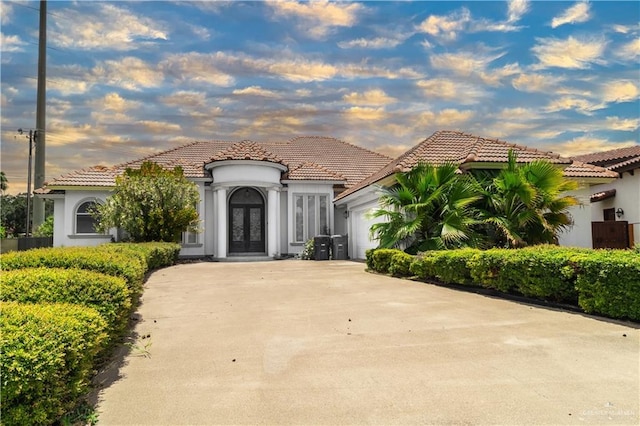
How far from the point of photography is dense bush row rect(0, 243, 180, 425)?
2814 millimetres

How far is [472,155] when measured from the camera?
12.9 m

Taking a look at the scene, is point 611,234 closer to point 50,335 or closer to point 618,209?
point 618,209

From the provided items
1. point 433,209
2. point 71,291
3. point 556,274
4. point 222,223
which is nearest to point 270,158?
point 222,223

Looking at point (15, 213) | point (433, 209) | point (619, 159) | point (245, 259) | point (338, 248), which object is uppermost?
point (619, 159)

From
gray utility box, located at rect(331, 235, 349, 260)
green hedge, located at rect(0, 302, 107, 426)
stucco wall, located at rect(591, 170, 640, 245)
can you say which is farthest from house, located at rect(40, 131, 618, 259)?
green hedge, located at rect(0, 302, 107, 426)

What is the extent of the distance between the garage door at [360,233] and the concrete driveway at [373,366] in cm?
1007

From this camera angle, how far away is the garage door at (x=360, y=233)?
17897mm

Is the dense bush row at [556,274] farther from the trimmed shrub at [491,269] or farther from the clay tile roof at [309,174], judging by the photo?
the clay tile roof at [309,174]

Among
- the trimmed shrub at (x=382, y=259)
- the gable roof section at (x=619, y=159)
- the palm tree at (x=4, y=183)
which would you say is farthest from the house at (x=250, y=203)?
the palm tree at (x=4, y=183)

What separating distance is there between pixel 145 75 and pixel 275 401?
15313 mm

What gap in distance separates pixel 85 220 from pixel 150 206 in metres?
5.40

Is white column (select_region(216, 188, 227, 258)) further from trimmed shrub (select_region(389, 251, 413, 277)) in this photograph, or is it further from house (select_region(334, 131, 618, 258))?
trimmed shrub (select_region(389, 251, 413, 277))

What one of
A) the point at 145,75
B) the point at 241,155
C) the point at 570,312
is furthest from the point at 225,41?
the point at 570,312

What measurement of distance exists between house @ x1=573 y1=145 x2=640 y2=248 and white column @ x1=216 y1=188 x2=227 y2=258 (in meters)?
14.0
